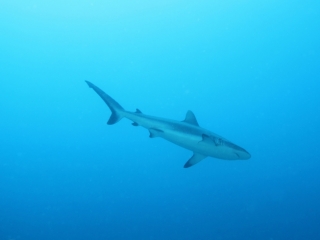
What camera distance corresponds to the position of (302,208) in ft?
84.3

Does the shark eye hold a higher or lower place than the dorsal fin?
lower

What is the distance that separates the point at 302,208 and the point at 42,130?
6177 centimetres

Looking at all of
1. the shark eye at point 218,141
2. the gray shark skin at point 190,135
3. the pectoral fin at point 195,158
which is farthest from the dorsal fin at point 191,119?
the shark eye at point 218,141

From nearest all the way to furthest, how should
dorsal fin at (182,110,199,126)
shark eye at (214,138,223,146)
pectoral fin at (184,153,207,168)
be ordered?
shark eye at (214,138,223,146) → pectoral fin at (184,153,207,168) → dorsal fin at (182,110,199,126)

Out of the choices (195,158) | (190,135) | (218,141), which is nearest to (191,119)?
(190,135)

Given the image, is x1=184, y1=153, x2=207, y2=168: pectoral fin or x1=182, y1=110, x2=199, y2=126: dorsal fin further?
x1=182, y1=110, x2=199, y2=126: dorsal fin

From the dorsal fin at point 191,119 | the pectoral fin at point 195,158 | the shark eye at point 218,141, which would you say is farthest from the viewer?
the dorsal fin at point 191,119

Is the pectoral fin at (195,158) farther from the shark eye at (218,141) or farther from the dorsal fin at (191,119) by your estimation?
the shark eye at (218,141)

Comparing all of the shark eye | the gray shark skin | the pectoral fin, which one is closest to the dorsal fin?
the gray shark skin

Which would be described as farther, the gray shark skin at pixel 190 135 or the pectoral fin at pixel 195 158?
the pectoral fin at pixel 195 158

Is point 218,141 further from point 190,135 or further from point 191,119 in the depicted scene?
point 191,119

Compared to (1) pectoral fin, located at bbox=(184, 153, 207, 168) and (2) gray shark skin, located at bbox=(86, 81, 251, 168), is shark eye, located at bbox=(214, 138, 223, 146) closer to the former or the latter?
(2) gray shark skin, located at bbox=(86, 81, 251, 168)

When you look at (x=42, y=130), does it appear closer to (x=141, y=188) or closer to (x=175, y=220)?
(x=141, y=188)

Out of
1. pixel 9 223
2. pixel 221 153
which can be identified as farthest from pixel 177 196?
pixel 221 153
